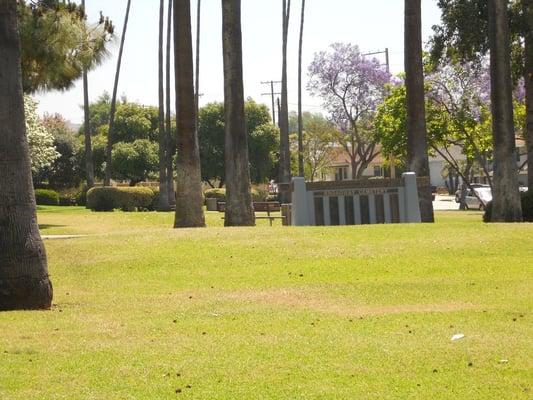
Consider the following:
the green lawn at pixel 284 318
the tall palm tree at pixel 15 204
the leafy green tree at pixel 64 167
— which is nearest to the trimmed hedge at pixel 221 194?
the leafy green tree at pixel 64 167

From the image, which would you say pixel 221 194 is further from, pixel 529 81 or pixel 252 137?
pixel 529 81

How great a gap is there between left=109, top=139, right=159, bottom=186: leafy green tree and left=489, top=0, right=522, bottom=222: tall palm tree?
45923 mm

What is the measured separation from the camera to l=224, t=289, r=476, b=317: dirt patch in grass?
10891 millimetres

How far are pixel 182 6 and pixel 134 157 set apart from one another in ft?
142

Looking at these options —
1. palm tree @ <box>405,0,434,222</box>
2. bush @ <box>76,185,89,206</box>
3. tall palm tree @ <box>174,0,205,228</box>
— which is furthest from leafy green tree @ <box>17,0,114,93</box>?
bush @ <box>76,185,89,206</box>

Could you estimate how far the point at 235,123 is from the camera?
24125 millimetres

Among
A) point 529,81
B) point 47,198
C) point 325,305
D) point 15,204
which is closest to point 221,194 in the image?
point 47,198

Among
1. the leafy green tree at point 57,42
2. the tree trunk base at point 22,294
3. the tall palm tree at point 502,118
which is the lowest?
the tree trunk base at point 22,294

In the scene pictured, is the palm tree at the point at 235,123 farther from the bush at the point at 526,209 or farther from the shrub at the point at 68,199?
the shrub at the point at 68,199

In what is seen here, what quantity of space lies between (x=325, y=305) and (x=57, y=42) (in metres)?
A: 17.8

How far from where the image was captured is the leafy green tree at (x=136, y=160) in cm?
6675

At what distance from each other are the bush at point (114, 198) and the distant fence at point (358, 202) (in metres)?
22.2

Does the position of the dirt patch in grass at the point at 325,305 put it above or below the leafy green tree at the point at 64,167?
below

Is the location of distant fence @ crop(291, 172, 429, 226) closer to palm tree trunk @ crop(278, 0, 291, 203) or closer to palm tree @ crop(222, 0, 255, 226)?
palm tree @ crop(222, 0, 255, 226)
